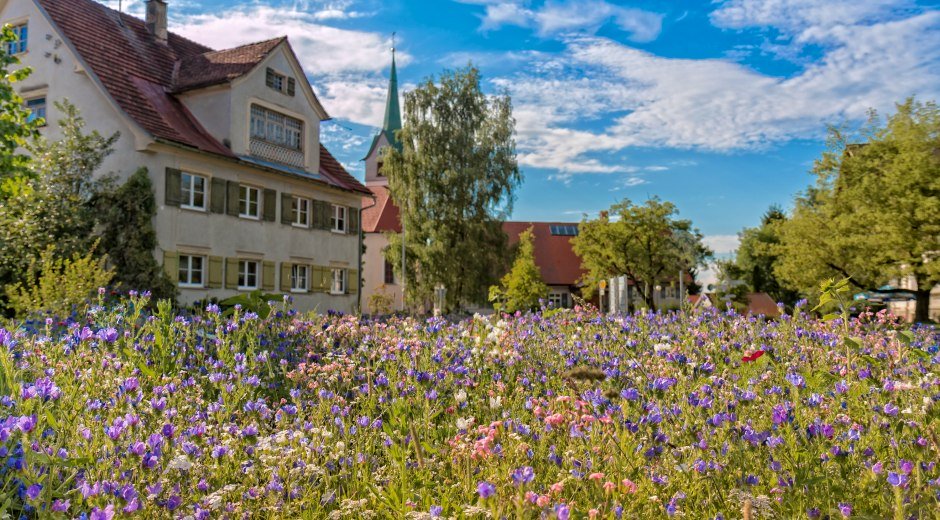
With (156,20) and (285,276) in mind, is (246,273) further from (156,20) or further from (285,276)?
(156,20)

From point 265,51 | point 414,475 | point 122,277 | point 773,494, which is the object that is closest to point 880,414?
point 773,494

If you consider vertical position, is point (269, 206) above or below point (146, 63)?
below

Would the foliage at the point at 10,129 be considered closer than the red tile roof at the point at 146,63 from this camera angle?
Yes

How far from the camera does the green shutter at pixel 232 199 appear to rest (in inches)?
950

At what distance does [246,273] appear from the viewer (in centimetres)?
2495

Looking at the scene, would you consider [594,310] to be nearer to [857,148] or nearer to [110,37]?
[110,37]

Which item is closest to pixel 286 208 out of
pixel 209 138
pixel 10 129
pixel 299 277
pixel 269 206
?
pixel 269 206

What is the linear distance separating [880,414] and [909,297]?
118ft

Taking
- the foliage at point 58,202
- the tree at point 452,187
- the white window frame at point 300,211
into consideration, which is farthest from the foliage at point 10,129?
the tree at point 452,187

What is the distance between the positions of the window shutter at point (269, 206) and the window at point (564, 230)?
39.8 metres

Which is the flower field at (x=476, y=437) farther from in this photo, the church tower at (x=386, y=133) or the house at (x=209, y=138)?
the church tower at (x=386, y=133)

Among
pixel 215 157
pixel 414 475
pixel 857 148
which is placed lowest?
pixel 414 475

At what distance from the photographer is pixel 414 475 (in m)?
3.41

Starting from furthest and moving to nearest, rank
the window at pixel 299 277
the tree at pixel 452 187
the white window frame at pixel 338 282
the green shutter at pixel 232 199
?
the tree at pixel 452 187
the white window frame at pixel 338 282
the window at pixel 299 277
the green shutter at pixel 232 199
